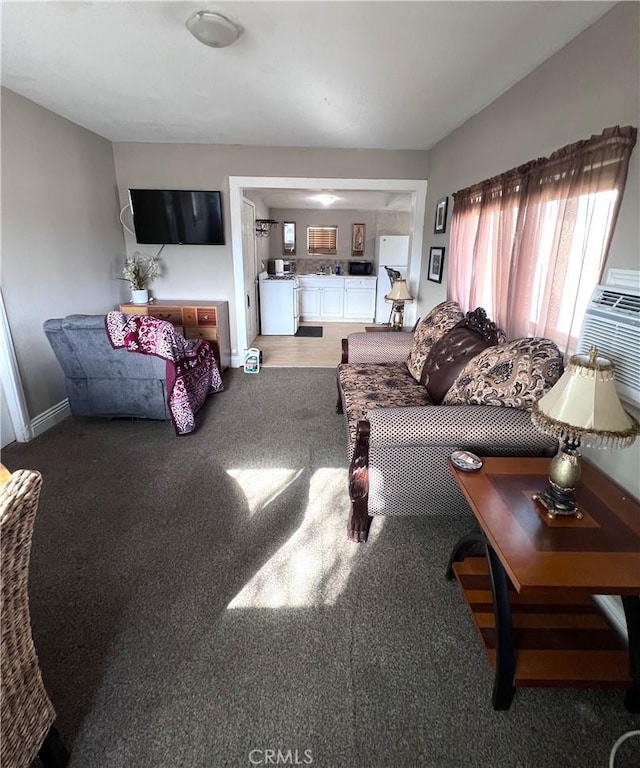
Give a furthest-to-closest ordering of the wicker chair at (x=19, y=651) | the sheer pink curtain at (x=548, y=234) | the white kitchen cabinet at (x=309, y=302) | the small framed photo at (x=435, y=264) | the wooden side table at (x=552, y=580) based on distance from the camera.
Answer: the white kitchen cabinet at (x=309, y=302)
the small framed photo at (x=435, y=264)
the sheer pink curtain at (x=548, y=234)
the wooden side table at (x=552, y=580)
the wicker chair at (x=19, y=651)

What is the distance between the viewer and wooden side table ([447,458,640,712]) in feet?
3.43

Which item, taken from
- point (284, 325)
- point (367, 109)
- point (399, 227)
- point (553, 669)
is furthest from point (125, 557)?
point (399, 227)

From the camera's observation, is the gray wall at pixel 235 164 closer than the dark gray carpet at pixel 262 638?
No

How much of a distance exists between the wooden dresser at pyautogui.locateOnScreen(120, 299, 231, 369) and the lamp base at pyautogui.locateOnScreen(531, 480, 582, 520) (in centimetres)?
356

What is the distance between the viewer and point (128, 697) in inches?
49.3

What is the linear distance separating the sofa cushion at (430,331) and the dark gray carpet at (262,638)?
1.05 metres

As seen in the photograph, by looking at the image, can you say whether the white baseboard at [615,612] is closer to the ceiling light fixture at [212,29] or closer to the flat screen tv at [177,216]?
the ceiling light fixture at [212,29]

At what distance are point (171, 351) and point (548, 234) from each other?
245 centimetres

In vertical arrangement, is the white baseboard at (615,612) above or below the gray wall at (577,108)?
below

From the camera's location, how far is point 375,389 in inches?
101

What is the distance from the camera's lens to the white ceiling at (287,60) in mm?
1691

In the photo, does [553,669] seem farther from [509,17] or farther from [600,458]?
[509,17]

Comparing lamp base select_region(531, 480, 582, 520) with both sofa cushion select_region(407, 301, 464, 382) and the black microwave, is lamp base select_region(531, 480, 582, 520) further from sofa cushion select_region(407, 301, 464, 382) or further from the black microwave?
the black microwave

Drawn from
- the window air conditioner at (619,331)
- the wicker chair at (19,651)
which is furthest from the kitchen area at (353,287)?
the wicker chair at (19,651)
